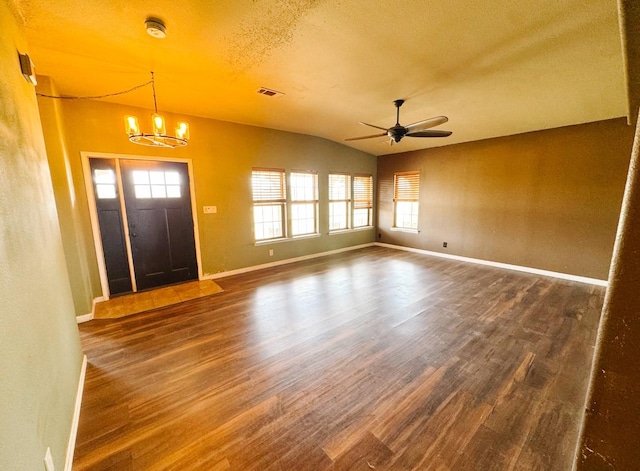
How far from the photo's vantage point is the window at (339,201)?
636 cm

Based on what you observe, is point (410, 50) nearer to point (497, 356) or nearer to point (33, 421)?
point (497, 356)

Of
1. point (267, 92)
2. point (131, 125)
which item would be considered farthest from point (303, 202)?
point (131, 125)

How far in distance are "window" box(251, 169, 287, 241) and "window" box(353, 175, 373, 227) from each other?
2.31 meters

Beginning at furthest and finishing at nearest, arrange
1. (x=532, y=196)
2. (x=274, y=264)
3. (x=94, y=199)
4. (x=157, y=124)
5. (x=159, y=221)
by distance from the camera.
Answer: (x=274, y=264) < (x=532, y=196) < (x=159, y=221) < (x=94, y=199) < (x=157, y=124)

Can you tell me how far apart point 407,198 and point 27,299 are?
22.1 ft

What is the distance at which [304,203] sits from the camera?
19.0 feet

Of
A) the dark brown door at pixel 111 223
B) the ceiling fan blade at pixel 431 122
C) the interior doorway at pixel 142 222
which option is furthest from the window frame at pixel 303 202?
the dark brown door at pixel 111 223

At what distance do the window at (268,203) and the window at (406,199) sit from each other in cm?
324

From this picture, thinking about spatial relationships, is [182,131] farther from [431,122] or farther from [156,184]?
[431,122]

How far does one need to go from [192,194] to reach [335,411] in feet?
12.8

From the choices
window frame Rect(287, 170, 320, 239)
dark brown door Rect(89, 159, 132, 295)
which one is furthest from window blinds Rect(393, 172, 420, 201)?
dark brown door Rect(89, 159, 132, 295)

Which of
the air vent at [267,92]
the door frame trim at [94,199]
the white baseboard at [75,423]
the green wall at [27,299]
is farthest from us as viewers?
the door frame trim at [94,199]

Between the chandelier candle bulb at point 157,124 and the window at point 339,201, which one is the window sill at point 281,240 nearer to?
the window at point 339,201

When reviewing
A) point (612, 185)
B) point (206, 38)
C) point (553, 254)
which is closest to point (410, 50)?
point (206, 38)
